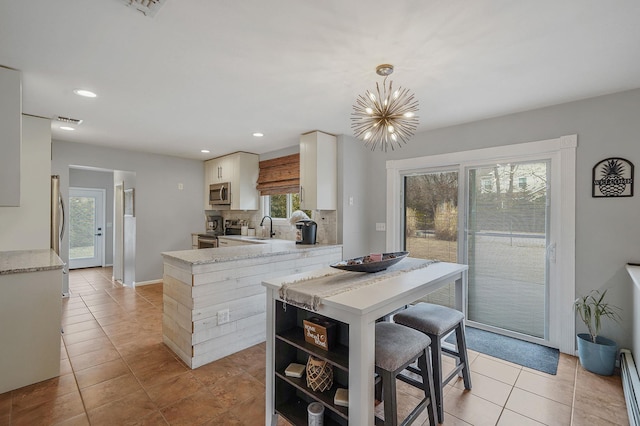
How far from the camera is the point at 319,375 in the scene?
1.58 meters

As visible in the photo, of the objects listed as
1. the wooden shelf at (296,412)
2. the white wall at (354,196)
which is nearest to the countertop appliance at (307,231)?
the white wall at (354,196)

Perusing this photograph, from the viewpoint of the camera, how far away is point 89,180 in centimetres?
676

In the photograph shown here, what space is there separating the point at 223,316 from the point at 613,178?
12.0ft

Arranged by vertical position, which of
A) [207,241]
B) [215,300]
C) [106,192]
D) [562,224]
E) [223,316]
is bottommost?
[223,316]

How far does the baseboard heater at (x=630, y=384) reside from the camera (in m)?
1.84

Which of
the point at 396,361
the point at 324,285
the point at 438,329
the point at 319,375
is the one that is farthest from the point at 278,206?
the point at 396,361

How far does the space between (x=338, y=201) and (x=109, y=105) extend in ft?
9.03

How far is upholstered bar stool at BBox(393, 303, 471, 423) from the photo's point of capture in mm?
1909

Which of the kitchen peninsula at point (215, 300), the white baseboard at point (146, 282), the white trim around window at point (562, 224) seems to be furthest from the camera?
the white baseboard at point (146, 282)

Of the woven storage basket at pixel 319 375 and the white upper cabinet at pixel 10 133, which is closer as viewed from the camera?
the woven storage basket at pixel 319 375

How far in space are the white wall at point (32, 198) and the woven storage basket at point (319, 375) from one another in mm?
3748

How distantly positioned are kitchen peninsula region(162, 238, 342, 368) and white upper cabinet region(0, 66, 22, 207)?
1244 millimetres

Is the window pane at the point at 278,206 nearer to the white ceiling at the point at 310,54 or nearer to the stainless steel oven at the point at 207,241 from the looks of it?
the stainless steel oven at the point at 207,241

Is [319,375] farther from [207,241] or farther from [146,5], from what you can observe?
[207,241]
